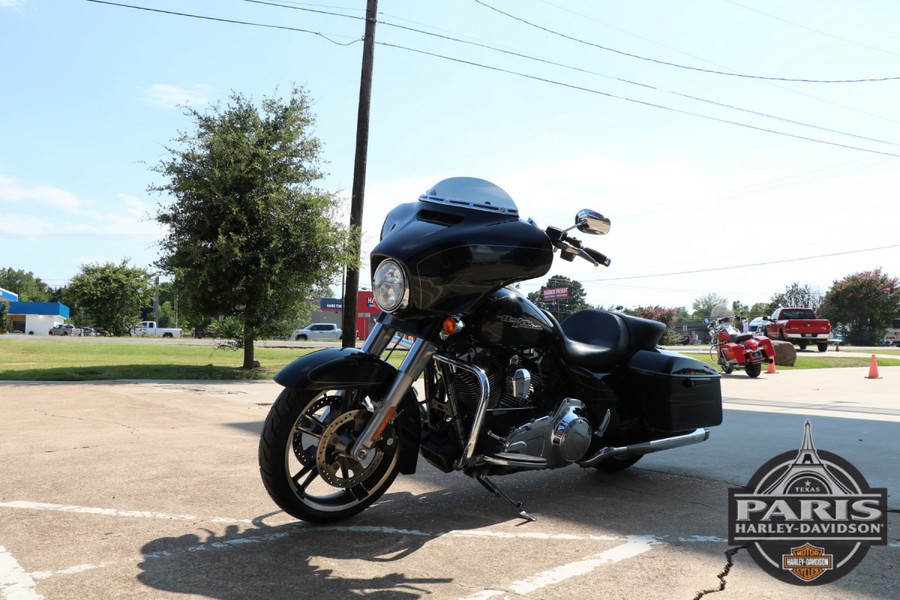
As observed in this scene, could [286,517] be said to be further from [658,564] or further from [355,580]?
[658,564]

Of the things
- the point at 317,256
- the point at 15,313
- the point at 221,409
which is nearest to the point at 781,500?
the point at 221,409

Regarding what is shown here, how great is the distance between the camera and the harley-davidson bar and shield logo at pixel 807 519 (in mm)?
3340

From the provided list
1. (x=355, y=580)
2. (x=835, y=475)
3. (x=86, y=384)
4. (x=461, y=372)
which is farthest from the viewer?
(x=86, y=384)

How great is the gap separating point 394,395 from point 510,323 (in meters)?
0.85

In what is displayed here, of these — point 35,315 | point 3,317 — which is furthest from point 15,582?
point 35,315

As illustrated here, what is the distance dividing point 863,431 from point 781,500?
4222mm

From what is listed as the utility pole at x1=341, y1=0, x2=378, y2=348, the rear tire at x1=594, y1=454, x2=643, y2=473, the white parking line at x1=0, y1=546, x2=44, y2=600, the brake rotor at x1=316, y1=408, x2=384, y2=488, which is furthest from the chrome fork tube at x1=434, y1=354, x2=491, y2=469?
the utility pole at x1=341, y1=0, x2=378, y2=348

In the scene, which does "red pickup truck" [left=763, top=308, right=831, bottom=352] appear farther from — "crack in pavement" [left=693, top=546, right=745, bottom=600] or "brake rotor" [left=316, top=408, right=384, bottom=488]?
"brake rotor" [left=316, top=408, right=384, bottom=488]

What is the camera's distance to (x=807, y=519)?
374 centimetres

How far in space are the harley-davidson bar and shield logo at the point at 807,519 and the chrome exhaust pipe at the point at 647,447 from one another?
482 millimetres

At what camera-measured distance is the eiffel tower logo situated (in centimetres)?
406

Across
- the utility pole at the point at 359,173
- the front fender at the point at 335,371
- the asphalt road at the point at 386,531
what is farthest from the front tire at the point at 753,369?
the front fender at the point at 335,371

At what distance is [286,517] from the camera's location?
161 inches

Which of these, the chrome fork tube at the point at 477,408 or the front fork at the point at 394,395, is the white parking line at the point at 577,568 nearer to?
the chrome fork tube at the point at 477,408
